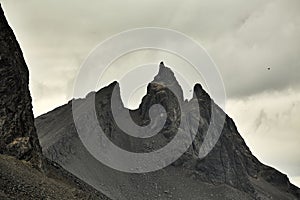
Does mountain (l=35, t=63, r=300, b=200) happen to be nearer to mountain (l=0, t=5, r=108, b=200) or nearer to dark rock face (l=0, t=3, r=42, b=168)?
mountain (l=0, t=5, r=108, b=200)

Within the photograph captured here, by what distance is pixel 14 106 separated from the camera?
7225 cm

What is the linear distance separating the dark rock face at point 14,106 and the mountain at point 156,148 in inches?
1644

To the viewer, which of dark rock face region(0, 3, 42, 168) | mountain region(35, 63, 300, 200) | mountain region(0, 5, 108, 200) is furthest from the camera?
mountain region(35, 63, 300, 200)

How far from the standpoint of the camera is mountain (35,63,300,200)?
413ft

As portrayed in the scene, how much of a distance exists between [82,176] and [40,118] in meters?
62.8

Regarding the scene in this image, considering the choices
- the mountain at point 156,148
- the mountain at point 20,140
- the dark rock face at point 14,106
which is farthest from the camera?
the mountain at point 156,148

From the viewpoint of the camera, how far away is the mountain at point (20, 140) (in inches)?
2267

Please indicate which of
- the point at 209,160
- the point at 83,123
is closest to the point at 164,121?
the point at 209,160

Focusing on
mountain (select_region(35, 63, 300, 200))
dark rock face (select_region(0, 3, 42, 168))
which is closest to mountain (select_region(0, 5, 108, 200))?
dark rock face (select_region(0, 3, 42, 168))

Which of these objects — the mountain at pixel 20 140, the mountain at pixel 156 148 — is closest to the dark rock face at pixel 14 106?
the mountain at pixel 20 140

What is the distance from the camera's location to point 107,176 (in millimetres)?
124750

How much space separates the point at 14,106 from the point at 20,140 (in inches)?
233

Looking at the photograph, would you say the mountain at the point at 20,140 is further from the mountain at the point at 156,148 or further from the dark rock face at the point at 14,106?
the mountain at the point at 156,148

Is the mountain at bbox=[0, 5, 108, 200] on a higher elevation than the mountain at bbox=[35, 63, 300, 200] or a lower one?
lower
